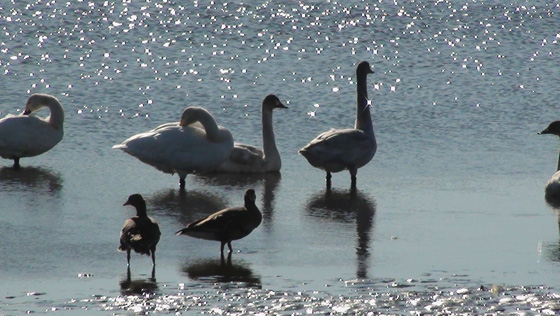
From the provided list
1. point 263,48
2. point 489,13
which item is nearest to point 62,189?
point 263,48

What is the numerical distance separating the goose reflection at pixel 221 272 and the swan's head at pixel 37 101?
19.1ft

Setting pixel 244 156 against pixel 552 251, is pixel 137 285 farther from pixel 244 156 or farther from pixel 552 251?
pixel 244 156

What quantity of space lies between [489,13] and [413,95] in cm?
917

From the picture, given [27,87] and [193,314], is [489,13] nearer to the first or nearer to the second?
[27,87]

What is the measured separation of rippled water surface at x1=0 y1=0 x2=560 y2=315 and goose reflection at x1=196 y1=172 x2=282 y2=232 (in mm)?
53

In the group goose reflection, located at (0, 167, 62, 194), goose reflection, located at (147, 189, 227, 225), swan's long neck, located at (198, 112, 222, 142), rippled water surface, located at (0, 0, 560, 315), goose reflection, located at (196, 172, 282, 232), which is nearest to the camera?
rippled water surface, located at (0, 0, 560, 315)

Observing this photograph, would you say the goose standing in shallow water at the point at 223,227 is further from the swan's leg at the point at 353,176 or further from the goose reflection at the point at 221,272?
the swan's leg at the point at 353,176

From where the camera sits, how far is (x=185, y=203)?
1176cm

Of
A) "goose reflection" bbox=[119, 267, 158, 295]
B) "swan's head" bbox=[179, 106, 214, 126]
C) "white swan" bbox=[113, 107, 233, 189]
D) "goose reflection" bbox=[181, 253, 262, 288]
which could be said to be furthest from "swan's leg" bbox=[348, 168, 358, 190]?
"goose reflection" bbox=[119, 267, 158, 295]

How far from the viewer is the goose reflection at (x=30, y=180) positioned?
40.2 feet

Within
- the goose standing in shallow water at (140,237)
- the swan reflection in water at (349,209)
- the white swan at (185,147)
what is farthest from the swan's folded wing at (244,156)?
the goose standing in shallow water at (140,237)

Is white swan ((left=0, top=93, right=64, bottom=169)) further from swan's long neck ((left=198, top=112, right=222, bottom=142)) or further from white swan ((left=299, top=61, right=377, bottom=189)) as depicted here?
white swan ((left=299, top=61, right=377, bottom=189))

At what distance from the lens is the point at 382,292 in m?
8.16

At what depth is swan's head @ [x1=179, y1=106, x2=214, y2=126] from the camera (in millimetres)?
12961
